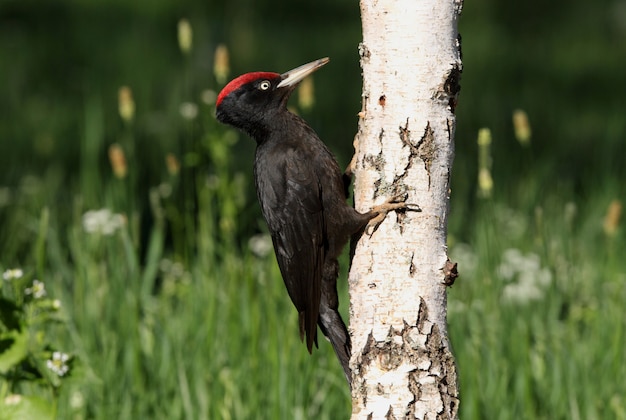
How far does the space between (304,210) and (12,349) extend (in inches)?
39.6

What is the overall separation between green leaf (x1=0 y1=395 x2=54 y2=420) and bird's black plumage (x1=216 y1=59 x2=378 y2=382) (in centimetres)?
81

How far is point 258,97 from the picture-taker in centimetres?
354

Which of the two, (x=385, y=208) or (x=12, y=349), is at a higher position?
(x=385, y=208)

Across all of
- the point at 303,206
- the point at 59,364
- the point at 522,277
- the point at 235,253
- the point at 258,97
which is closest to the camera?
the point at 59,364

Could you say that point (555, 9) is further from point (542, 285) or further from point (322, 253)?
point (322, 253)

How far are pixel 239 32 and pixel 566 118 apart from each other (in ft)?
12.5

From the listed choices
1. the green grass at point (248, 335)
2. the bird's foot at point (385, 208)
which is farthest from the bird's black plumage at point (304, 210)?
the bird's foot at point (385, 208)

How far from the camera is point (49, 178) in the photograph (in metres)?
5.58

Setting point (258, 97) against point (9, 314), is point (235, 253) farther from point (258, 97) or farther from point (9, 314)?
point (9, 314)

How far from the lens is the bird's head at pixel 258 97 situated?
3.52 m

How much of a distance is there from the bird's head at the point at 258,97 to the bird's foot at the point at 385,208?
97cm

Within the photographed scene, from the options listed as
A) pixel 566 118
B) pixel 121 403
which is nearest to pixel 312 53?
pixel 566 118

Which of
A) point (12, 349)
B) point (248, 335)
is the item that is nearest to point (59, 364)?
point (12, 349)

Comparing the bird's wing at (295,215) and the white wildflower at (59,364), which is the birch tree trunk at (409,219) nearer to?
the bird's wing at (295,215)
